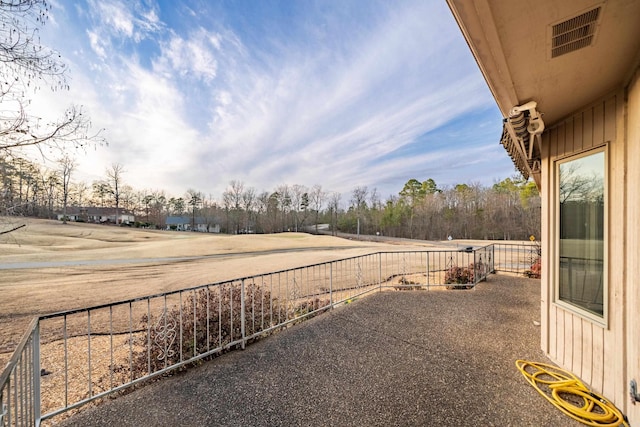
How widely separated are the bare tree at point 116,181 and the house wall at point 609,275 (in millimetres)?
38009

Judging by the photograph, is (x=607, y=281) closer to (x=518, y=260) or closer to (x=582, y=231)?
(x=582, y=231)

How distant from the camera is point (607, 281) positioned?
85.3 inches

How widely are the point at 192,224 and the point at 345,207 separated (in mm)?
26350

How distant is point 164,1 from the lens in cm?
521

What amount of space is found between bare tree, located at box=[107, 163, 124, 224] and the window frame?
3784cm

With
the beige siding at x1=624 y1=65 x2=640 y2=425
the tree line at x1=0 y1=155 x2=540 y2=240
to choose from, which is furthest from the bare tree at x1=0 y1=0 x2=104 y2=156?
the tree line at x1=0 y1=155 x2=540 y2=240

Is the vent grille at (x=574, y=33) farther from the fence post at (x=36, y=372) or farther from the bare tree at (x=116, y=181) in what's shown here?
the bare tree at (x=116, y=181)

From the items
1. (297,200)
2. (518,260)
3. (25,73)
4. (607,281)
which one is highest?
(297,200)

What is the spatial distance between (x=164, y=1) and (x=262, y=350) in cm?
674

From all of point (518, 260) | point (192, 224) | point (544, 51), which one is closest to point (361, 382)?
point (544, 51)

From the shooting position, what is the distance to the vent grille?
1.40 m

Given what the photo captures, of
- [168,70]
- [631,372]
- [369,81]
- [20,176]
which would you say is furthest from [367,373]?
[168,70]

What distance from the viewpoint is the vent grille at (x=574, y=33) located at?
140 centimetres

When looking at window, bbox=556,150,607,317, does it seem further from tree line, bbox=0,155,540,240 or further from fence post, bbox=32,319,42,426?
tree line, bbox=0,155,540,240
